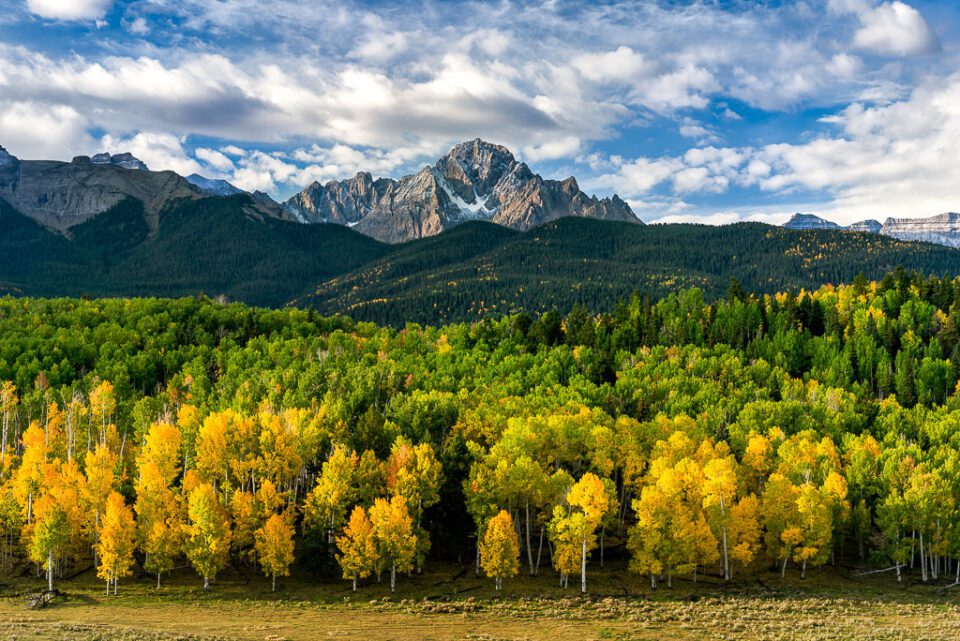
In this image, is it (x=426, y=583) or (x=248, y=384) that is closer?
(x=426, y=583)

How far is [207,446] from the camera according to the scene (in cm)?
7919

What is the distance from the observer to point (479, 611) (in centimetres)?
6419

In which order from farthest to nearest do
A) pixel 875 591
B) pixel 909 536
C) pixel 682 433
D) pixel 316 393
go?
pixel 316 393
pixel 682 433
pixel 909 536
pixel 875 591

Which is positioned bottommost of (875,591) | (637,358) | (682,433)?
(875,591)

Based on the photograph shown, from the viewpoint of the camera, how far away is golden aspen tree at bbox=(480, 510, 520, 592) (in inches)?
2830

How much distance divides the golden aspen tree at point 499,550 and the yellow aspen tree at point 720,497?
71.6ft

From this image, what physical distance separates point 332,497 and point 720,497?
41.5m

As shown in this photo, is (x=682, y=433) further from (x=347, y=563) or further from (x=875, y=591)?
(x=347, y=563)

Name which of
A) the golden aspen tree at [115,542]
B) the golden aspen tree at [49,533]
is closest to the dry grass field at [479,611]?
the golden aspen tree at [115,542]

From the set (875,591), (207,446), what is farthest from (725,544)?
(207,446)

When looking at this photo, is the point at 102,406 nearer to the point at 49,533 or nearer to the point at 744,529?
the point at 49,533

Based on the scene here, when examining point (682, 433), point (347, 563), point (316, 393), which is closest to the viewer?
point (347, 563)

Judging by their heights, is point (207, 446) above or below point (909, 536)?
above

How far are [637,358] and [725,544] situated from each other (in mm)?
84796
